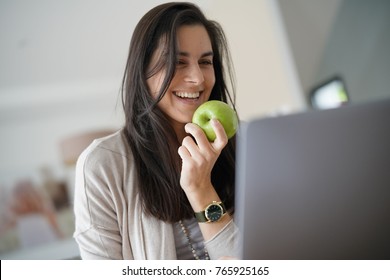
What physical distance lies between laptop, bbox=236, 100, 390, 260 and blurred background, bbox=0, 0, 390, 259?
623mm

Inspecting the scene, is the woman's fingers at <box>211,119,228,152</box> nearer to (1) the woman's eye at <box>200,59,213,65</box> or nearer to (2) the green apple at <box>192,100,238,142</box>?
(2) the green apple at <box>192,100,238,142</box>

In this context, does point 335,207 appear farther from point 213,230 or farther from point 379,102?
point 213,230

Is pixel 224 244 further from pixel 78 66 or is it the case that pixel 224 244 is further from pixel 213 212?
pixel 78 66

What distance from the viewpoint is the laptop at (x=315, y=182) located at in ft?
1.37

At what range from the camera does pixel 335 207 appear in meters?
0.46

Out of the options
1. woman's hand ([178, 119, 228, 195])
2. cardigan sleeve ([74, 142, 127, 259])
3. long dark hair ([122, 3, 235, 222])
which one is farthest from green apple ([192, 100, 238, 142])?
cardigan sleeve ([74, 142, 127, 259])

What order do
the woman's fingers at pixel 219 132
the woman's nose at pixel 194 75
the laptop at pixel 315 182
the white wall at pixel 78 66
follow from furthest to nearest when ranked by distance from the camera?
the white wall at pixel 78 66, the woman's nose at pixel 194 75, the woman's fingers at pixel 219 132, the laptop at pixel 315 182

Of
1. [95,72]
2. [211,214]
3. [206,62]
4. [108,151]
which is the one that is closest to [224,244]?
[211,214]

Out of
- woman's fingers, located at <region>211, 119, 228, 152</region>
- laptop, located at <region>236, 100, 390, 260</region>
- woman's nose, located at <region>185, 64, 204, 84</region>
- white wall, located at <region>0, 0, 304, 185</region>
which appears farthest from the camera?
white wall, located at <region>0, 0, 304, 185</region>

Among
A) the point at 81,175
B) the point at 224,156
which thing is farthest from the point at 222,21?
the point at 81,175

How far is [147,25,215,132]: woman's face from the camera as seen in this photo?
2.74 feet

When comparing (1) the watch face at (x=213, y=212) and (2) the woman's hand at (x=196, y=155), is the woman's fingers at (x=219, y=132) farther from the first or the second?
(1) the watch face at (x=213, y=212)

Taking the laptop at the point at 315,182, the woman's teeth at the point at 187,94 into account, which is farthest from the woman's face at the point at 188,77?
the laptop at the point at 315,182

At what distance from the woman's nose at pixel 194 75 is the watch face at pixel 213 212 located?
0.28 m
